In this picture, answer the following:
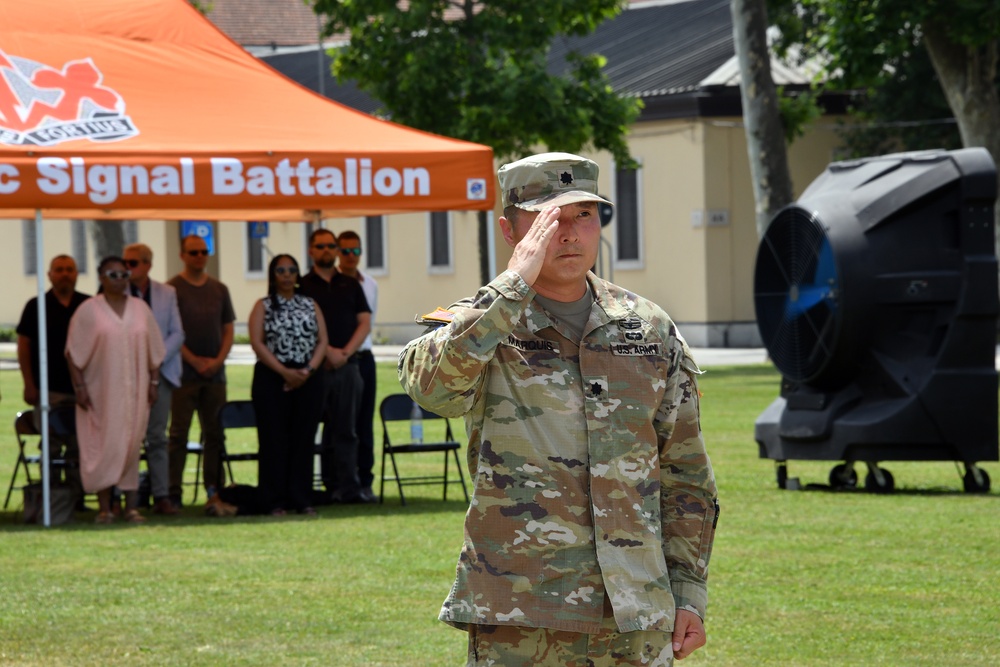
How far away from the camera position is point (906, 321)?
1277 cm

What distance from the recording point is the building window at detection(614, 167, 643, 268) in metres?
37.2

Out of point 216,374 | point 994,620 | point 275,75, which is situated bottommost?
point 994,620

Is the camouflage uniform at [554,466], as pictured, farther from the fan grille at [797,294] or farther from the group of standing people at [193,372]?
the fan grille at [797,294]

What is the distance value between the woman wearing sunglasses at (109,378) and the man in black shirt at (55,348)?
348mm

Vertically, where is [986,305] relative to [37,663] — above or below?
above

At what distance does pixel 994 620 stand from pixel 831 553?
2028 mm

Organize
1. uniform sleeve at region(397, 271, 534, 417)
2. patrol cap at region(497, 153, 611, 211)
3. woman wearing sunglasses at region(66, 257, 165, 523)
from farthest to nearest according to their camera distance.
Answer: woman wearing sunglasses at region(66, 257, 165, 523) → patrol cap at region(497, 153, 611, 211) → uniform sleeve at region(397, 271, 534, 417)

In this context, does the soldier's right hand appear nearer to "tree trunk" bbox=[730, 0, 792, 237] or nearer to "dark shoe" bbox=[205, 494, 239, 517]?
"dark shoe" bbox=[205, 494, 239, 517]

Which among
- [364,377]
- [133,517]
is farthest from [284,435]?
[364,377]

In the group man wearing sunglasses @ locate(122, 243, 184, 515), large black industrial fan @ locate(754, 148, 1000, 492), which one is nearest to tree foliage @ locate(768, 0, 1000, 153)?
large black industrial fan @ locate(754, 148, 1000, 492)

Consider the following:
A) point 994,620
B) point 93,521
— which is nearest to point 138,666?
point 994,620

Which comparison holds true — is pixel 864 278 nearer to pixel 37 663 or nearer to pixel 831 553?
pixel 831 553

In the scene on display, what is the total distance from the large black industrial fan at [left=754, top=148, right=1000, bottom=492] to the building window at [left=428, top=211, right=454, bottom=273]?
28830 millimetres

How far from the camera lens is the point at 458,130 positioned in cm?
2725
